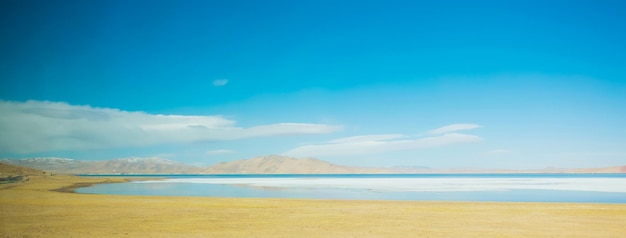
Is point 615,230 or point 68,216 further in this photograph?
point 68,216

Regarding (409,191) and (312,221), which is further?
(409,191)

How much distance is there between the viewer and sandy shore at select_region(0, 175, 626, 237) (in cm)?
1767

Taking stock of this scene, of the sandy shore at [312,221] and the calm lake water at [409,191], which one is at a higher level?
the calm lake water at [409,191]

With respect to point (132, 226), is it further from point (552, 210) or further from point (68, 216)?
point (552, 210)

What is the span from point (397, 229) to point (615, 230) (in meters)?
8.35

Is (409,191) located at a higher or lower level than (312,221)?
higher

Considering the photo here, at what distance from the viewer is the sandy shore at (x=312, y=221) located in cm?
1767

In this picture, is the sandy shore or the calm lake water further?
the calm lake water

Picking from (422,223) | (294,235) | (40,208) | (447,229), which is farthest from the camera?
(40,208)

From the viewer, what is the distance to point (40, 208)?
2736 cm

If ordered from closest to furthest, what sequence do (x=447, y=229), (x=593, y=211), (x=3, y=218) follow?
(x=447, y=229)
(x=3, y=218)
(x=593, y=211)

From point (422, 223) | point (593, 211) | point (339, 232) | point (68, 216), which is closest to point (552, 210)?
point (593, 211)

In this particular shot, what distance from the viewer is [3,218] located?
73.1 ft

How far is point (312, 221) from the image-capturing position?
841 inches
